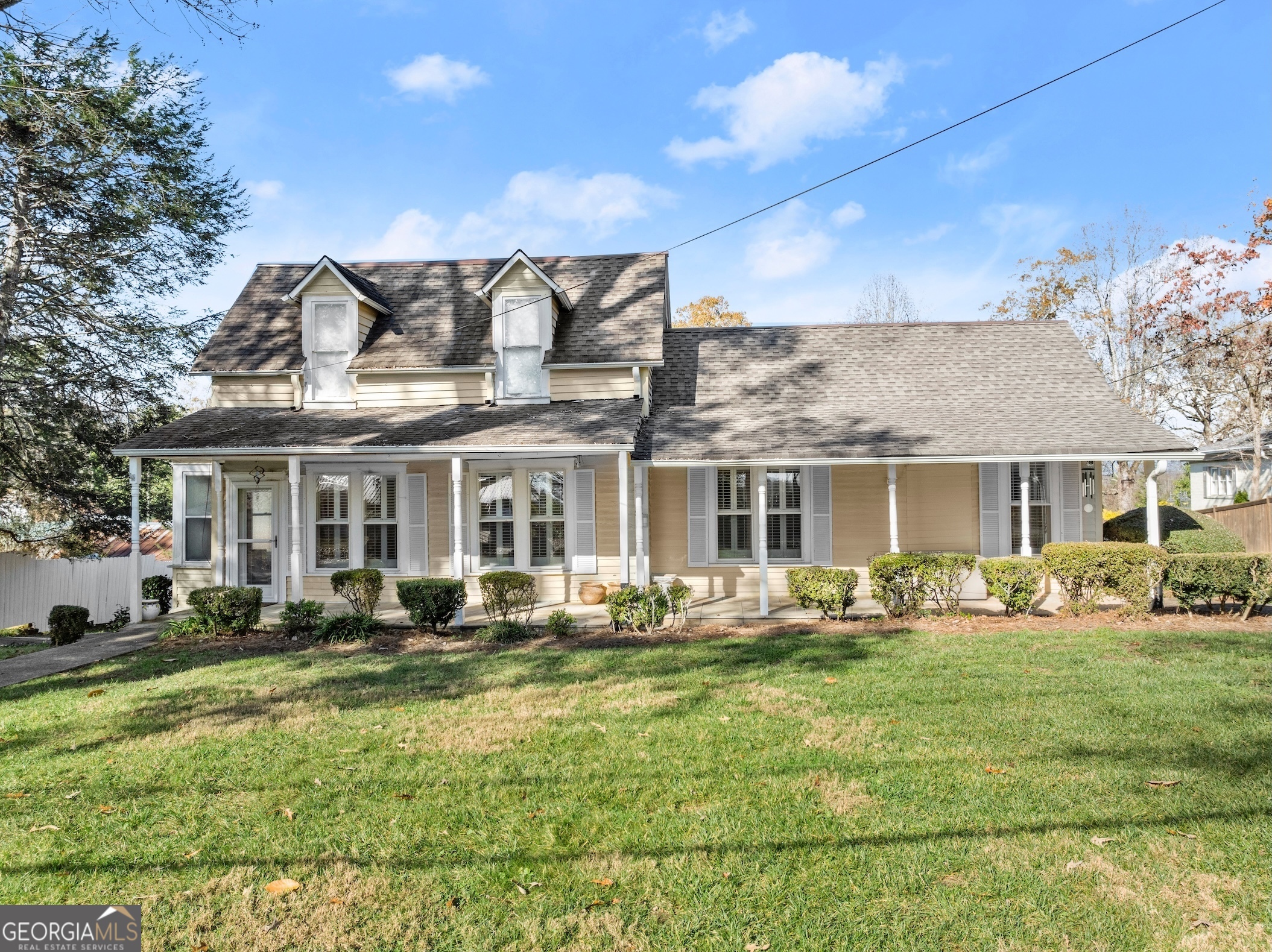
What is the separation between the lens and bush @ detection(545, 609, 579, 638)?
1045 centimetres

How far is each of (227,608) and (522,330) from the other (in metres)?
6.88

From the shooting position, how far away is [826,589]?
10914 mm

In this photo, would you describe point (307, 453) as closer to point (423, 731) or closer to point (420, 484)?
point (420, 484)

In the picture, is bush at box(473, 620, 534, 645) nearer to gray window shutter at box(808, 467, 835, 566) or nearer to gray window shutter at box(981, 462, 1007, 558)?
gray window shutter at box(808, 467, 835, 566)

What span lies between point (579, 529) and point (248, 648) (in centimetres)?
555

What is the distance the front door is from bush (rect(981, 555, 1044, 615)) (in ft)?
41.2

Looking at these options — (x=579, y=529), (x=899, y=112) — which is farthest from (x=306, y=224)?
(x=899, y=112)

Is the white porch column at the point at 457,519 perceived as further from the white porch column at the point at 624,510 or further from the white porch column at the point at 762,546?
the white porch column at the point at 762,546

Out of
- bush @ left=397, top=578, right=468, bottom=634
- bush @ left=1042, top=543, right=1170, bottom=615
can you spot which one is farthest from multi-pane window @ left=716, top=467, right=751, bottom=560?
bush @ left=397, top=578, right=468, bottom=634

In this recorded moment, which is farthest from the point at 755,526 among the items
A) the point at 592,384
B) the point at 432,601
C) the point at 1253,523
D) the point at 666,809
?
Result: the point at 1253,523

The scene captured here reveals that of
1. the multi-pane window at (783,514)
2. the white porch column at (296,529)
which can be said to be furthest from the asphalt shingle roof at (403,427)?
the multi-pane window at (783,514)

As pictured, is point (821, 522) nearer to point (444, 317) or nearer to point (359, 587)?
point (359, 587)

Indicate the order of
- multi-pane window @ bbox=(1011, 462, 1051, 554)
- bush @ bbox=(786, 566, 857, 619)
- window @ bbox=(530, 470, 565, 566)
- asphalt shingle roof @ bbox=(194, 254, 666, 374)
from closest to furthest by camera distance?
bush @ bbox=(786, 566, 857, 619) → multi-pane window @ bbox=(1011, 462, 1051, 554) → window @ bbox=(530, 470, 565, 566) → asphalt shingle roof @ bbox=(194, 254, 666, 374)

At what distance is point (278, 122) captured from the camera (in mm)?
11906
